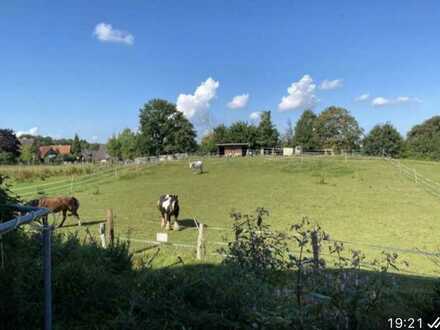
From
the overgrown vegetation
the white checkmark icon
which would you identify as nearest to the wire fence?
the overgrown vegetation

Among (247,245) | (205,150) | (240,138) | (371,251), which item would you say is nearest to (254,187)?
(371,251)

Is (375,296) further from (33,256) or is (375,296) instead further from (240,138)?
(240,138)

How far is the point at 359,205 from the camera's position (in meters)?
16.9

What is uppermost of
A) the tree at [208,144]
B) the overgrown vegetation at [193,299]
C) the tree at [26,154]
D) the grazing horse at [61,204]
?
the tree at [208,144]

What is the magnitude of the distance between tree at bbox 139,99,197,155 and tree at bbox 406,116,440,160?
42852 mm

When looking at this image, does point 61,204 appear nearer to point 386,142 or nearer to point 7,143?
point 7,143

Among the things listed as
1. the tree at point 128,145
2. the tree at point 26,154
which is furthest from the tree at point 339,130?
the tree at point 26,154

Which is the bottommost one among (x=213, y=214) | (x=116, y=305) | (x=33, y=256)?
(x=213, y=214)

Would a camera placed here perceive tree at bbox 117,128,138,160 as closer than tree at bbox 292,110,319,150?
No

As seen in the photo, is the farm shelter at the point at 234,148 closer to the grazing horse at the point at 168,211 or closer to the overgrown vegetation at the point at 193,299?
the grazing horse at the point at 168,211

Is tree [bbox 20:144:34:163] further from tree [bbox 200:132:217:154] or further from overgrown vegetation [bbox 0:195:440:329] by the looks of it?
overgrown vegetation [bbox 0:195:440:329]

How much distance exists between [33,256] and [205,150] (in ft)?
237

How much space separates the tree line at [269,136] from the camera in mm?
69062

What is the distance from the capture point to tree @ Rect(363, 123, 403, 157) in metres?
68.4
